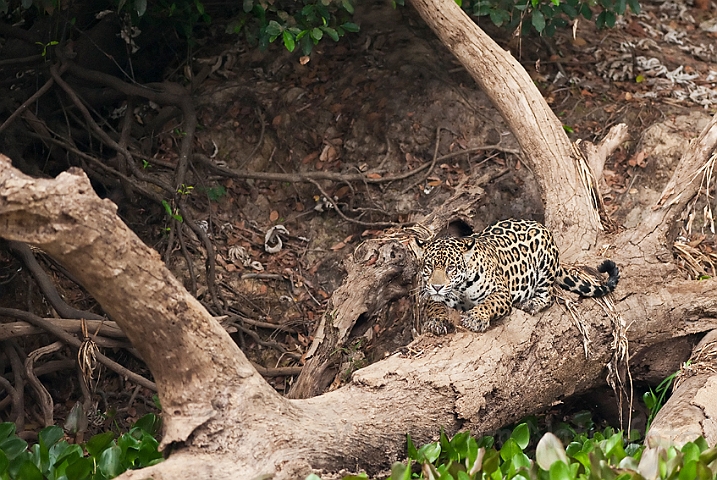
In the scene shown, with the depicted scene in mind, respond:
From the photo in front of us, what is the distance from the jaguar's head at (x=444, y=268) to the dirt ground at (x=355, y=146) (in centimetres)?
233

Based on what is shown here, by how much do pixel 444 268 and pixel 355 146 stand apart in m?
3.49

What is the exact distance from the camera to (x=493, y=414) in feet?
18.1

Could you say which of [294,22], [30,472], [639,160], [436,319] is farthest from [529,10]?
[30,472]

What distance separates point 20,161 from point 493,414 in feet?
14.6

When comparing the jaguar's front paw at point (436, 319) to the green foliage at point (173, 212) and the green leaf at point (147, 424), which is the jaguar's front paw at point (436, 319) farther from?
the green foliage at point (173, 212)

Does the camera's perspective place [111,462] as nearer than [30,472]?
No

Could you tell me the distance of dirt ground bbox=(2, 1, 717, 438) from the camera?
8148 mm

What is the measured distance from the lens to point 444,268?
219 inches

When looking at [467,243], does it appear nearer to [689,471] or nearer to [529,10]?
[689,471]

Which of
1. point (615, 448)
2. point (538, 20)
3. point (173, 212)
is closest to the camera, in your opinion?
point (615, 448)

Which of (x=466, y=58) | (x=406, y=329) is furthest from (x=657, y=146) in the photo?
(x=406, y=329)

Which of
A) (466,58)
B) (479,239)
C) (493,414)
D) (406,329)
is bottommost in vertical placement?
(406,329)

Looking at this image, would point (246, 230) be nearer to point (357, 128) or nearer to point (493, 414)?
point (357, 128)

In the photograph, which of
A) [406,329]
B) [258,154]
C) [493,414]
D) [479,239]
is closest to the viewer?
[493,414]
